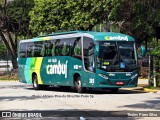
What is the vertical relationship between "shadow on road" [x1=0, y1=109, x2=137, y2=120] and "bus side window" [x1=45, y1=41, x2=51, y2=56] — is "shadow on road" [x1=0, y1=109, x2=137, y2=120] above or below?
below

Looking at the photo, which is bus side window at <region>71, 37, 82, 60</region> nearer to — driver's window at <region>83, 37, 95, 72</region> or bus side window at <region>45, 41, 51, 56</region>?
driver's window at <region>83, 37, 95, 72</region>

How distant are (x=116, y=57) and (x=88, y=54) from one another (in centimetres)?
142

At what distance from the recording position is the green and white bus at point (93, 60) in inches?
853

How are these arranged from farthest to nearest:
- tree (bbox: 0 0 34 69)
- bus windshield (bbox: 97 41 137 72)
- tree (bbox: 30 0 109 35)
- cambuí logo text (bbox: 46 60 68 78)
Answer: tree (bbox: 0 0 34 69)
tree (bbox: 30 0 109 35)
cambuí logo text (bbox: 46 60 68 78)
bus windshield (bbox: 97 41 137 72)

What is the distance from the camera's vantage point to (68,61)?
23.8 metres

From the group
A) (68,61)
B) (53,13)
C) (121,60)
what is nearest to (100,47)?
(121,60)

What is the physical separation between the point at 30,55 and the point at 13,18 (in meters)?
17.6

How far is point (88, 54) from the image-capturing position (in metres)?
22.1

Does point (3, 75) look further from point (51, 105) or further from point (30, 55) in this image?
point (51, 105)

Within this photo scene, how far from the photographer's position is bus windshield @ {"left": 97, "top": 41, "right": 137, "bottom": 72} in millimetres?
21641

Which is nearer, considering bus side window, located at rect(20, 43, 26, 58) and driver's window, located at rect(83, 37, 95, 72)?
driver's window, located at rect(83, 37, 95, 72)

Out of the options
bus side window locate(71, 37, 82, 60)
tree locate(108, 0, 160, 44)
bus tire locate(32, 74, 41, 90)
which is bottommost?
bus tire locate(32, 74, 41, 90)

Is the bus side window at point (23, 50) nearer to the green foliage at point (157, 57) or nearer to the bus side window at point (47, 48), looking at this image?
the bus side window at point (47, 48)

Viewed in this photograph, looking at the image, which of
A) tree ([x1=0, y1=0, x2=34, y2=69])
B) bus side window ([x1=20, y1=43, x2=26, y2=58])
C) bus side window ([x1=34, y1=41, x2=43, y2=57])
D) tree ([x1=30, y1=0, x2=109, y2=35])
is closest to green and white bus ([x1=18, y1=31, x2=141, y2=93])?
bus side window ([x1=34, y1=41, x2=43, y2=57])
